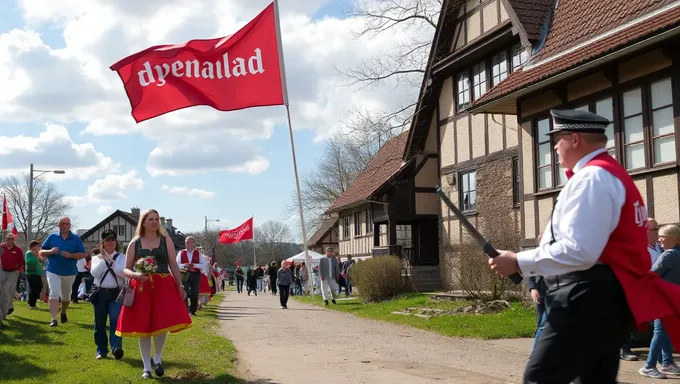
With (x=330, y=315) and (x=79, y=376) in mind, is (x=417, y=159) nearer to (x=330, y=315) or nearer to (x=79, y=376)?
(x=330, y=315)

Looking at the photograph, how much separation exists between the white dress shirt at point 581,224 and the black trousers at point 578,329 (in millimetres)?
136

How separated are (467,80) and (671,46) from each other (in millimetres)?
11258

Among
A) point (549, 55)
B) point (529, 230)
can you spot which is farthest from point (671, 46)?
point (529, 230)

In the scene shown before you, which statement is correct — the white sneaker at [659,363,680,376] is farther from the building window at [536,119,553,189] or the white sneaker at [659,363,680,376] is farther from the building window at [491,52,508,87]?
the building window at [491,52,508,87]

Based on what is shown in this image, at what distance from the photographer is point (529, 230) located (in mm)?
18016

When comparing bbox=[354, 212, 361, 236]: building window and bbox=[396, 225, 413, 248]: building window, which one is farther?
bbox=[354, 212, 361, 236]: building window

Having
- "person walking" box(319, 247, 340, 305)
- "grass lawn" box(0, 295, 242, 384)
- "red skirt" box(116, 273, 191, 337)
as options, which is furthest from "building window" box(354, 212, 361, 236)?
"red skirt" box(116, 273, 191, 337)

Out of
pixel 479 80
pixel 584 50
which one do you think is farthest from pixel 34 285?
pixel 479 80

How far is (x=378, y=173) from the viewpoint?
34.6m

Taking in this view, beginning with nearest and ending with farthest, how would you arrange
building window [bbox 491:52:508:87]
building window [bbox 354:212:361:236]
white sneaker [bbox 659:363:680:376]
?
white sneaker [bbox 659:363:680:376] < building window [bbox 491:52:508:87] < building window [bbox 354:212:361:236]

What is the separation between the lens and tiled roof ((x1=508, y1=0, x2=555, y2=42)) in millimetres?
18453

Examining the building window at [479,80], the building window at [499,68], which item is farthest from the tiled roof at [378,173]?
the building window at [499,68]

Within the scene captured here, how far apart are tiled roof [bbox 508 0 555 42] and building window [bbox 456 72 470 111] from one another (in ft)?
15.8

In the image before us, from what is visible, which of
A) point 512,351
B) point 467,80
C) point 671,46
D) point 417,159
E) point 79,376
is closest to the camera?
point 79,376
